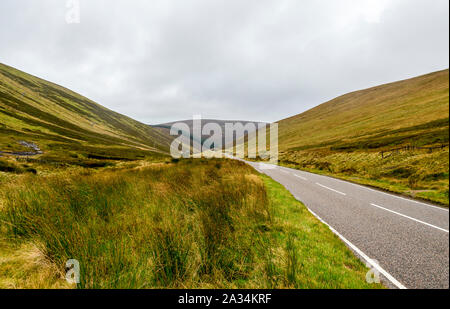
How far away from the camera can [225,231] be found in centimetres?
311

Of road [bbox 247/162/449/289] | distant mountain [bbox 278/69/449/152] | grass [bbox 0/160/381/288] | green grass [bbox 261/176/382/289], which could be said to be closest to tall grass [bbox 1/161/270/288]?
grass [bbox 0/160/381/288]

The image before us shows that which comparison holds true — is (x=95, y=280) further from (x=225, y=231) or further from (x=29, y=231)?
(x=29, y=231)

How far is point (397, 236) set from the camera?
4.63m

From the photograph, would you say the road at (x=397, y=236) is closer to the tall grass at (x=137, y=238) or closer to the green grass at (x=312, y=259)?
the green grass at (x=312, y=259)

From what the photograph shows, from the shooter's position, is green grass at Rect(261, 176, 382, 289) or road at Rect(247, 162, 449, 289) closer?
green grass at Rect(261, 176, 382, 289)

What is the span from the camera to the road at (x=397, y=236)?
10.5ft

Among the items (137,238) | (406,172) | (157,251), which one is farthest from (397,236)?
(406,172)

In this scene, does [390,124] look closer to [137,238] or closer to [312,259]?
[312,259]

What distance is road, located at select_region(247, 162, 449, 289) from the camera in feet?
10.5

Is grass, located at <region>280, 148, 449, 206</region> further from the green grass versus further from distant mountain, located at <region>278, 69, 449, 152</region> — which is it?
the green grass

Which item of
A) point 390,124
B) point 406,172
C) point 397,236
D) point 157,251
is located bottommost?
point 397,236

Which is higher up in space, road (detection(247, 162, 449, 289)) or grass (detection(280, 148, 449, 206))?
grass (detection(280, 148, 449, 206))
